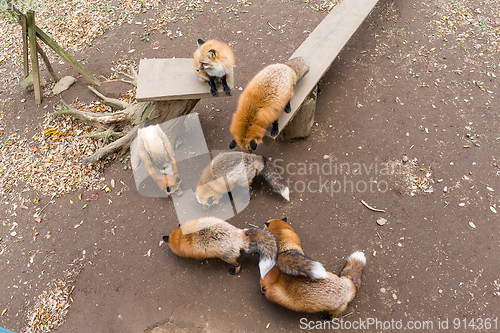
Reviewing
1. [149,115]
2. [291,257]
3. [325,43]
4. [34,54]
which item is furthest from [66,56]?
[291,257]

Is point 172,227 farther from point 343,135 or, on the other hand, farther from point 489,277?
point 489,277

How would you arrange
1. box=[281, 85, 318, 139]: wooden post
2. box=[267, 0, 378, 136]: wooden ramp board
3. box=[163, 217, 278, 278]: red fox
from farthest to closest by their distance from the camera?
box=[281, 85, 318, 139]: wooden post
box=[267, 0, 378, 136]: wooden ramp board
box=[163, 217, 278, 278]: red fox

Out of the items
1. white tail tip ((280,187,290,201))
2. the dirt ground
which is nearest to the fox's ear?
the dirt ground

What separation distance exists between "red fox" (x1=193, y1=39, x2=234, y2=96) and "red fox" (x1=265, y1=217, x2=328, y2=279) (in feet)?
7.33

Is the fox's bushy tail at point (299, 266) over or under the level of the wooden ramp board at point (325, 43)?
under

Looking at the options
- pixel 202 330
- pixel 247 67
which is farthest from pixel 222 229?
pixel 247 67

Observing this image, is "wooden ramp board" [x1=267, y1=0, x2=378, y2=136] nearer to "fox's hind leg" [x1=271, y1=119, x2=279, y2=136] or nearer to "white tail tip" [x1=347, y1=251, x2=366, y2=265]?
"fox's hind leg" [x1=271, y1=119, x2=279, y2=136]

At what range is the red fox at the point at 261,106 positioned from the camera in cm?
390

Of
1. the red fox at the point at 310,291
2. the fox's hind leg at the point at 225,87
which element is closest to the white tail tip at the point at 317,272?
the red fox at the point at 310,291

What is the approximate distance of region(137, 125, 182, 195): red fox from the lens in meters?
4.45

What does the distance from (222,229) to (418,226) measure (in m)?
2.92

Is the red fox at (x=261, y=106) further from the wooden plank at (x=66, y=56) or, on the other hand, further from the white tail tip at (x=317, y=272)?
the wooden plank at (x=66, y=56)

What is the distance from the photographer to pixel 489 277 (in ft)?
12.2

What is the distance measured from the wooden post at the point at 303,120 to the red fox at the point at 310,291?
2.53m
